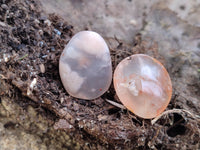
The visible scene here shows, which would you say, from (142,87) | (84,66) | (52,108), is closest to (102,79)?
(84,66)

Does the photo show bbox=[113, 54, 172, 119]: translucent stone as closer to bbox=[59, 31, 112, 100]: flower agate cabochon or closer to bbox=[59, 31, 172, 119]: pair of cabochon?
bbox=[59, 31, 172, 119]: pair of cabochon

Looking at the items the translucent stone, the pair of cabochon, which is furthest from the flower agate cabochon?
the translucent stone

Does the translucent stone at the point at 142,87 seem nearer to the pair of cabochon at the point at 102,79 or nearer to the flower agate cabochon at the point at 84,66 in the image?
the pair of cabochon at the point at 102,79

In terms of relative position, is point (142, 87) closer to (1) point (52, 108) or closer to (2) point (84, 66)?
(2) point (84, 66)

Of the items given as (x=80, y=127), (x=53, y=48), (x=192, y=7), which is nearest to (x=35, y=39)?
(x=53, y=48)

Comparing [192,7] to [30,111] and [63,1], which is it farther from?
[30,111]
